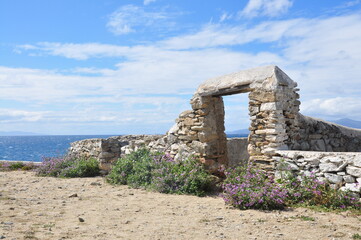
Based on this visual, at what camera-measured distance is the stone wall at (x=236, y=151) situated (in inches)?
Answer: 404

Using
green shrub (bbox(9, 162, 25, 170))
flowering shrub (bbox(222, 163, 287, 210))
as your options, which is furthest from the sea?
flowering shrub (bbox(222, 163, 287, 210))

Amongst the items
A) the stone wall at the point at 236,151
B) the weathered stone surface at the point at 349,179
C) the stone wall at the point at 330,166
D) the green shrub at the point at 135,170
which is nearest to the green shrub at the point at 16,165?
the green shrub at the point at 135,170

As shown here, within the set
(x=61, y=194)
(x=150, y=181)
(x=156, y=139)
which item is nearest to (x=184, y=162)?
(x=150, y=181)

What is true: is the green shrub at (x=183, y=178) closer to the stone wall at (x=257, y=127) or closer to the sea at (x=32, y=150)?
the stone wall at (x=257, y=127)

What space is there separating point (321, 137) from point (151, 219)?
511cm

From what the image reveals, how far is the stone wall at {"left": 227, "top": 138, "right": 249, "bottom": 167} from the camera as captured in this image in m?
10.2

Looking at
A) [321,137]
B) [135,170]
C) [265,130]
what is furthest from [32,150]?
[265,130]

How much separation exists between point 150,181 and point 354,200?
16.1 ft

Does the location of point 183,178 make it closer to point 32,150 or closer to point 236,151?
point 236,151

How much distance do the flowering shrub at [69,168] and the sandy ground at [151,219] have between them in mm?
3807

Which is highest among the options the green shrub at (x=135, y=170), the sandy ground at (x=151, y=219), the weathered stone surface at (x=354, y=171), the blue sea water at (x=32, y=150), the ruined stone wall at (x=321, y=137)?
the ruined stone wall at (x=321, y=137)

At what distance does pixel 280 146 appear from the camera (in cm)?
695

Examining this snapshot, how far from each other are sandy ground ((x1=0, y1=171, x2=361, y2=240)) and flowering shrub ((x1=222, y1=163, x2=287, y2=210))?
0.20 meters

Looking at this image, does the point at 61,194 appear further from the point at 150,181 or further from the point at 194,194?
the point at 194,194
